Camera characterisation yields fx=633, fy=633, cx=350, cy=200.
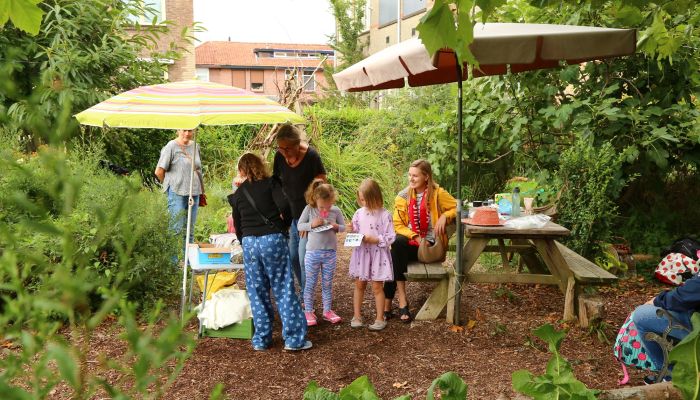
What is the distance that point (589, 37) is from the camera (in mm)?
4699

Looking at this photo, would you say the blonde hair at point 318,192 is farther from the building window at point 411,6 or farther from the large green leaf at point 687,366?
the building window at point 411,6

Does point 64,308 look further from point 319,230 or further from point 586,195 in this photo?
point 586,195

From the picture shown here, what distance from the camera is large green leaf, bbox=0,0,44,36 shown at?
2271 mm

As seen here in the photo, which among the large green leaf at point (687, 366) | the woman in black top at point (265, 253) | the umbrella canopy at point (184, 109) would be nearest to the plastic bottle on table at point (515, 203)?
the umbrella canopy at point (184, 109)

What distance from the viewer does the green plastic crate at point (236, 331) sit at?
5262 mm

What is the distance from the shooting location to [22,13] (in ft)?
7.57

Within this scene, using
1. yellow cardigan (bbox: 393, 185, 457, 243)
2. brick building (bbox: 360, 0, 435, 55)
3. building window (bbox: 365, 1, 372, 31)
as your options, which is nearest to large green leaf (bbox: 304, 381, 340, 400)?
yellow cardigan (bbox: 393, 185, 457, 243)

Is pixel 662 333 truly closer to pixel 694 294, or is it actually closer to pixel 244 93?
pixel 694 294

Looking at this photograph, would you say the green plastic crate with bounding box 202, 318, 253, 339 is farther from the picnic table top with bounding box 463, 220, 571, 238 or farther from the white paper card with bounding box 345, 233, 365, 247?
the picnic table top with bounding box 463, 220, 571, 238

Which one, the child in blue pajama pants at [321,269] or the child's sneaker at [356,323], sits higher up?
the child in blue pajama pants at [321,269]

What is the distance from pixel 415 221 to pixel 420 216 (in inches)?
2.8

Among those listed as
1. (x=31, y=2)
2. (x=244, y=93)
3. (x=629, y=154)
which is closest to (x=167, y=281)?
(x=244, y=93)

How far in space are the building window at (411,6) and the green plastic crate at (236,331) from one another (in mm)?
22045

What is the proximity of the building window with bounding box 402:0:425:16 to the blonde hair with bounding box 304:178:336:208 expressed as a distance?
21.3m
